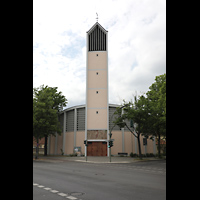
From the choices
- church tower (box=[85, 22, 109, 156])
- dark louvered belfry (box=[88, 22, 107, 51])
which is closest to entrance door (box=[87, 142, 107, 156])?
church tower (box=[85, 22, 109, 156])

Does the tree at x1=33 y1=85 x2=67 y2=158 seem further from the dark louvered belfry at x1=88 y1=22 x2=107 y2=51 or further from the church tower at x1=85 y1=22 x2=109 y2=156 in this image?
the dark louvered belfry at x1=88 y1=22 x2=107 y2=51

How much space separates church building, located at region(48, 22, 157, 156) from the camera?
43.8m

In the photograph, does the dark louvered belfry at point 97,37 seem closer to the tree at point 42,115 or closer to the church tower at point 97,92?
the church tower at point 97,92

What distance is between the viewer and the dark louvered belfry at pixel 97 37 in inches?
1785

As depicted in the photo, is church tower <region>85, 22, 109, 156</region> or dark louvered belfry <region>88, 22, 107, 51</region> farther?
dark louvered belfry <region>88, 22, 107, 51</region>

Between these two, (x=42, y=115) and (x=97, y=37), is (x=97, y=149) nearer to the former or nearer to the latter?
(x=42, y=115)

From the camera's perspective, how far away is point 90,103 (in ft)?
147

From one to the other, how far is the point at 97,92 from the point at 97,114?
4086 millimetres

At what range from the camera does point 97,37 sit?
149 ft

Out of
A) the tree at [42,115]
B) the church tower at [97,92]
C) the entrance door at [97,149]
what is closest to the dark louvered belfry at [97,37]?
the church tower at [97,92]

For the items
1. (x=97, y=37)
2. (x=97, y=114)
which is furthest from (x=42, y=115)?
(x=97, y=37)
